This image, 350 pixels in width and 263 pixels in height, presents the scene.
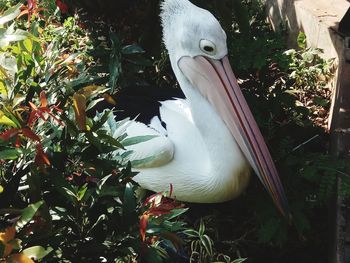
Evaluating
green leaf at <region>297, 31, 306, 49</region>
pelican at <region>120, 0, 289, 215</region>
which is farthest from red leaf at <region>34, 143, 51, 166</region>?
green leaf at <region>297, 31, 306, 49</region>

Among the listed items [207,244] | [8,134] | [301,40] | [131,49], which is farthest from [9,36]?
[301,40]

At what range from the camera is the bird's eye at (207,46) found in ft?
7.26

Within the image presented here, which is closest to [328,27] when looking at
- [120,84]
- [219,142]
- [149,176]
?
[120,84]

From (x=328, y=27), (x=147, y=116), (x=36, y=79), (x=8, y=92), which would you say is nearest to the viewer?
(x=8, y=92)

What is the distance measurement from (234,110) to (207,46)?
A: 11.7 inches

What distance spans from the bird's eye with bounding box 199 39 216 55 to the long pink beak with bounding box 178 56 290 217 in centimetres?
4

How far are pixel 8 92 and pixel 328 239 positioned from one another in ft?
5.32

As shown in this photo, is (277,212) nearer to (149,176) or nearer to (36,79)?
(149,176)

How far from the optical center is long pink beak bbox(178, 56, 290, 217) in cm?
215

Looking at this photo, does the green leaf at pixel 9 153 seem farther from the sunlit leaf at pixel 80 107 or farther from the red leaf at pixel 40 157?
the sunlit leaf at pixel 80 107

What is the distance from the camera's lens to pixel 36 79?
141cm

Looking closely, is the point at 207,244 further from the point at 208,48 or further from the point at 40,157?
the point at 40,157

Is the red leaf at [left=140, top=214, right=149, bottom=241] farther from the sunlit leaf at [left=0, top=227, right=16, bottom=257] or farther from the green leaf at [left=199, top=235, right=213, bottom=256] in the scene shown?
the green leaf at [left=199, top=235, right=213, bottom=256]

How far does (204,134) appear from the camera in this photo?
2244 mm
